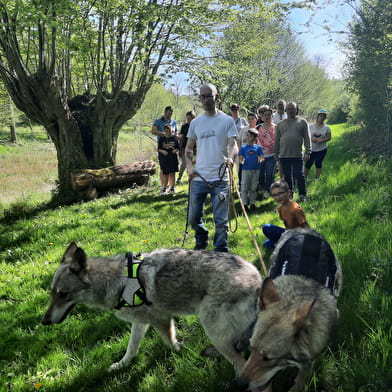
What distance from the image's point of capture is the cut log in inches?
351

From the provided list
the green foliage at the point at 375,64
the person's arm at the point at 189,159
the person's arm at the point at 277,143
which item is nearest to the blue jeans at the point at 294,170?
the person's arm at the point at 277,143

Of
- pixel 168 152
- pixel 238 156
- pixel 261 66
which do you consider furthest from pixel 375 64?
pixel 261 66

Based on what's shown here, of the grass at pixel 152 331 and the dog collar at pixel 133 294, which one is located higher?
the dog collar at pixel 133 294

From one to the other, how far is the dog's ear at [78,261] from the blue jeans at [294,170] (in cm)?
507

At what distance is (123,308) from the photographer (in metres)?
2.56

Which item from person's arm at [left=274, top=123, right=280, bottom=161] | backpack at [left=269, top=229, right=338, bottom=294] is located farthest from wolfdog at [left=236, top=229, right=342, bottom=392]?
person's arm at [left=274, top=123, right=280, bottom=161]

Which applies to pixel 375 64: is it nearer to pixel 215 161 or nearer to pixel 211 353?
pixel 215 161

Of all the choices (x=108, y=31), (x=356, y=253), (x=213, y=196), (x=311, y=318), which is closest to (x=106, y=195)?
(x=108, y=31)

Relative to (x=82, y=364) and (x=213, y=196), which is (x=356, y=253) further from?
(x=82, y=364)

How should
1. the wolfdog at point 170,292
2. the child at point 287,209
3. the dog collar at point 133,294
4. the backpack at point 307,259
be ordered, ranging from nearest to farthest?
1. the wolfdog at point 170,292
2. the backpack at point 307,259
3. the dog collar at point 133,294
4. the child at point 287,209

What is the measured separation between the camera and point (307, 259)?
2.41 metres

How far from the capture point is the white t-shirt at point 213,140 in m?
3.94

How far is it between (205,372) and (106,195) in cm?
815

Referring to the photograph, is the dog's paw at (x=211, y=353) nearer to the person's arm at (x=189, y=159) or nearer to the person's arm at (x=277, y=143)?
the person's arm at (x=189, y=159)
